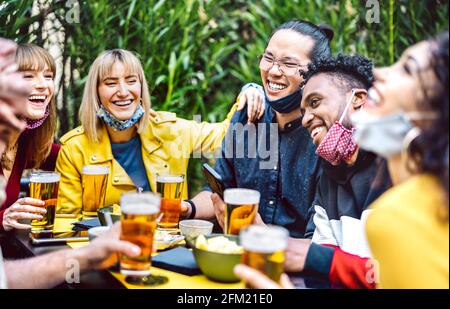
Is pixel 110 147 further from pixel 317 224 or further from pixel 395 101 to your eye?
pixel 395 101

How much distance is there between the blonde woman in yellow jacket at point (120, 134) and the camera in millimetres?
3453

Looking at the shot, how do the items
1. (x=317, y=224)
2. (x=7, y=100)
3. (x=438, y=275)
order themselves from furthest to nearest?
(x=317, y=224)
(x=7, y=100)
(x=438, y=275)

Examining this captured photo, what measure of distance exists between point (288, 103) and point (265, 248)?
1733 mm

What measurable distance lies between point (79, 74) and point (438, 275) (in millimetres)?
4011

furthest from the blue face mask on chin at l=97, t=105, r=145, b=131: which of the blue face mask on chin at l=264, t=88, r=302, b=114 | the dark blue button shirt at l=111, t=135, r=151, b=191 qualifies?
the blue face mask on chin at l=264, t=88, r=302, b=114

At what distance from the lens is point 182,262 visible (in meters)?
2.19

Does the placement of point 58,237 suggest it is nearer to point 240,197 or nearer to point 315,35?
point 240,197

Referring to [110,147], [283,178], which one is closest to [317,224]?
[283,178]

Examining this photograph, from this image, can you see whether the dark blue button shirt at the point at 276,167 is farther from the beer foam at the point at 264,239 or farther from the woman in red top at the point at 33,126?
the beer foam at the point at 264,239

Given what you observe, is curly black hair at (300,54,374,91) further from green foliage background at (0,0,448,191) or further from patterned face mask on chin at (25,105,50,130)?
green foliage background at (0,0,448,191)

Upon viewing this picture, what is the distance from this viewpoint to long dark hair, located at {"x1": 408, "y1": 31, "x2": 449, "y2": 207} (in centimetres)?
153

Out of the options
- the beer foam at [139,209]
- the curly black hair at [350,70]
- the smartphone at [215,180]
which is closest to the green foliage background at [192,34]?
the smartphone at [215,180]

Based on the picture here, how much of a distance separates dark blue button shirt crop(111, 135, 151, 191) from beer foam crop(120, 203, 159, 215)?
1.64 m

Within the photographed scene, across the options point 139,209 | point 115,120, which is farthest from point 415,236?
point 115,120
